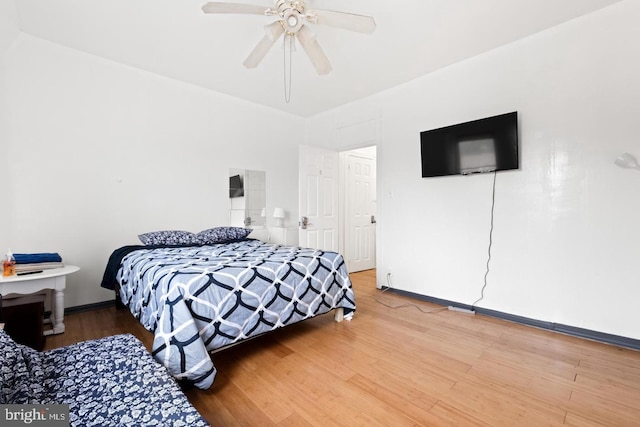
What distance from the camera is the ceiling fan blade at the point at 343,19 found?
77.1 inches

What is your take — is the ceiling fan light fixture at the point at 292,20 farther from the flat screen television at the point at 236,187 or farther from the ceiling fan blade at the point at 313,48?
the flat screen television at the point at 236,187

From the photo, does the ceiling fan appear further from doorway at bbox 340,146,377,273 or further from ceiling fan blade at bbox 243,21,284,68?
doorway at bbox 340,146,377,273

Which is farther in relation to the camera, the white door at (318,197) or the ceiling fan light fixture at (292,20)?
the white door at (318,197)

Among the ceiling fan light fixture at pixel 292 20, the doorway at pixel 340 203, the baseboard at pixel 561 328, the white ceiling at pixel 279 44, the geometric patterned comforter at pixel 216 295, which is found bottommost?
the baseboard at pixel 561 328

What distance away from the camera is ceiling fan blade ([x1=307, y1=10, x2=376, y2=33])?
6.42ft

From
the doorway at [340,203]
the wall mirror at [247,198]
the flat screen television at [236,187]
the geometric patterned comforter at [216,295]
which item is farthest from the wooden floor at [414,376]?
the flat screen television at [236,187]

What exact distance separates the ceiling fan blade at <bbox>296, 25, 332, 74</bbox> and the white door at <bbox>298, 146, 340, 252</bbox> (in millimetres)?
1758

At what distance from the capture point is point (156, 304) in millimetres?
1826

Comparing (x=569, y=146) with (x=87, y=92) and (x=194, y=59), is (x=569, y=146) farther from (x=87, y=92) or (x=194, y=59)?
(x=87, y=92)

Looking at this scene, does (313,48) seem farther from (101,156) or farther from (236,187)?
(101,156)

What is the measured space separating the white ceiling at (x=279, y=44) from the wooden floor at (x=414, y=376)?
2826mm

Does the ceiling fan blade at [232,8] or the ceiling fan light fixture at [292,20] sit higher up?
the ceiling fan light fixture at [292,20]

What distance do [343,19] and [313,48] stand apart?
37 centimetres

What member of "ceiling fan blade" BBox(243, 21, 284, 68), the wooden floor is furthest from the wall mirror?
"ceiling fan blade" BBox(243, 21, 284, 68)
